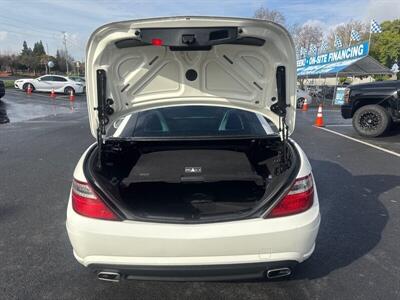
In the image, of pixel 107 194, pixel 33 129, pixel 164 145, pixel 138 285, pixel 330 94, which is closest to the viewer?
pixel 107 194

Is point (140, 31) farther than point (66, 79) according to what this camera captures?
No

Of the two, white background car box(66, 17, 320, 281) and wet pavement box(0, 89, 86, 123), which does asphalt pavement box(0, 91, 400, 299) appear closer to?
white background car box(66, 17, 320, 281)

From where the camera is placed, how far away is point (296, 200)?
2.35 metres

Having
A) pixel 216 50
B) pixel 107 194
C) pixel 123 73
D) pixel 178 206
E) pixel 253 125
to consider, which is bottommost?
pixel 178 206

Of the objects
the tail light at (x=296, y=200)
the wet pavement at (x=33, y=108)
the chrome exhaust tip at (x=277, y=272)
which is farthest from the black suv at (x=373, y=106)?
the wet pavement at (x=33, y=108)

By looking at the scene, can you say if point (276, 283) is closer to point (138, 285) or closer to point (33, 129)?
point (138, 285)

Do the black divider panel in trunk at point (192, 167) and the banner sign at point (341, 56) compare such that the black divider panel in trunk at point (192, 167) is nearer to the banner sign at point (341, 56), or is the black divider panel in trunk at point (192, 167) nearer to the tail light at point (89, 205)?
the tail light at point (89, 205)

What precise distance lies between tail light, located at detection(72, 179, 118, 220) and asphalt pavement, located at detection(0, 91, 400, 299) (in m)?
0.70

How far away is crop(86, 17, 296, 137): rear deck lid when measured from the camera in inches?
92.5

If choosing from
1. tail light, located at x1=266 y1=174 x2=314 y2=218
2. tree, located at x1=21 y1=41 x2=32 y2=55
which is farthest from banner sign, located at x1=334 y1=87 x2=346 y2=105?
tree, located at x1=21 y1=41 x2=32 y2=55

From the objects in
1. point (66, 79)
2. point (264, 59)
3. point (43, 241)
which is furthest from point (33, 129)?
point (66, 79)

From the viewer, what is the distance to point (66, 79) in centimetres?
2781

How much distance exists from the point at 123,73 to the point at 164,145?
2.69 feet

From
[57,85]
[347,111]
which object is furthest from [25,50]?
[347,111]
